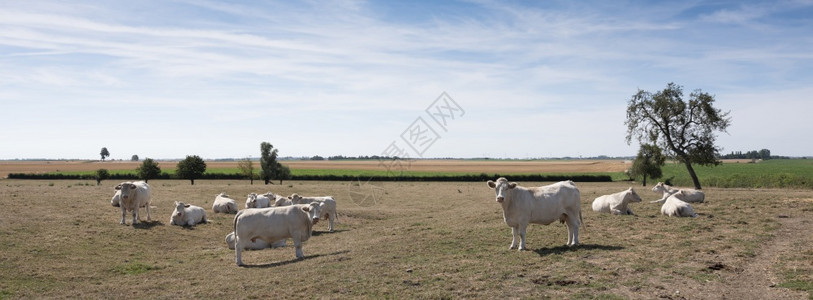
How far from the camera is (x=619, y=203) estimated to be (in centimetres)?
2217

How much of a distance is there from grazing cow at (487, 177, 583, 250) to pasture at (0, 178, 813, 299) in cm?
63

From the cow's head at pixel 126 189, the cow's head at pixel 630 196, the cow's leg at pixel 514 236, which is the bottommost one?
the cow's leg at pixel 514 236

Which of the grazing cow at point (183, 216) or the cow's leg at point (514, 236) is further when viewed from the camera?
the grazing cow at point (183, 216)

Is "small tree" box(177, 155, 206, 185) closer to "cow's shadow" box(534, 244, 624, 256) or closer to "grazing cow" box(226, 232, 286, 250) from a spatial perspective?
"grazing cow" box(226, 232, 286, 250)

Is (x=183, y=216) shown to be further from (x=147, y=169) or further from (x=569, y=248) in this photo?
(x=147, y=169)

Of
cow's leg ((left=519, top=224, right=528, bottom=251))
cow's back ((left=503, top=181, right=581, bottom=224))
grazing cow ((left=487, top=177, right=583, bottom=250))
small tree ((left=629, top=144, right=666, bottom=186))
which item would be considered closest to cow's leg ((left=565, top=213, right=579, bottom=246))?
grazing cow ((left=487, top=177, right=583, bottom=250))

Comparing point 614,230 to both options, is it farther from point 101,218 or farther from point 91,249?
point 101,218

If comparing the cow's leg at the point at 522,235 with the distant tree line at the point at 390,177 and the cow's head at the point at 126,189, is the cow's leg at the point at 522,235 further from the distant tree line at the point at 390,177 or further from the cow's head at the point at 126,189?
the distant tree line at the point at 390,177

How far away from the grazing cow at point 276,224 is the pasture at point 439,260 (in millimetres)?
719

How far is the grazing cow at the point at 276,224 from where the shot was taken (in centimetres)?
1574

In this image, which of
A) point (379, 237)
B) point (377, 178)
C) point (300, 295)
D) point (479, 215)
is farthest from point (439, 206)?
point (377, 178)

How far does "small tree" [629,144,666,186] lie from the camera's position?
4541 centimetres

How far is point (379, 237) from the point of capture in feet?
62.3

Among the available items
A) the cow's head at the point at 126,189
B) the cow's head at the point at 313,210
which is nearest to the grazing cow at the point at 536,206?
the cow's head at the point at 313,210
